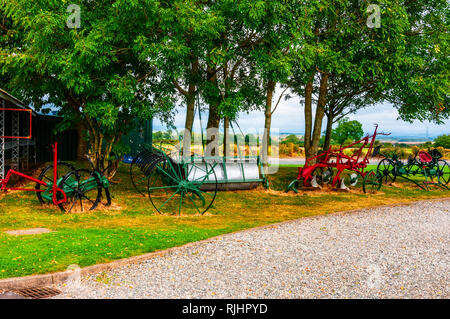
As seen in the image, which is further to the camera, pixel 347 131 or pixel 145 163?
pixel 347 131

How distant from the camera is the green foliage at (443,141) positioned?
33.0 m

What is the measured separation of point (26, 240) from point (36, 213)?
2.74 metres

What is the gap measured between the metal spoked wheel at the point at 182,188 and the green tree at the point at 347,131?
18381 mm

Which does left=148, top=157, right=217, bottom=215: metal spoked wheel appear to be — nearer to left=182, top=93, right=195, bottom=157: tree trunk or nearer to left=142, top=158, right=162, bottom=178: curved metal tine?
left=142, top=158, right=162, bottom=178: curved metal tine

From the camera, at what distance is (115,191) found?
12.1m

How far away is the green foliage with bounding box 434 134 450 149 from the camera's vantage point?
33.0 m

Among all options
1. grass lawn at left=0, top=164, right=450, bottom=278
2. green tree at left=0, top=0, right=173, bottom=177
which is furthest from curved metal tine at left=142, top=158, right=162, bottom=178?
green tree at left=0, top=0, right=173, bottom=177

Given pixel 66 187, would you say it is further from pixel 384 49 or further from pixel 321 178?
pixel 384 49

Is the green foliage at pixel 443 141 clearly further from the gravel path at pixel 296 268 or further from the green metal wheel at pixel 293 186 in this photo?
the gravel path at pixel 296 268

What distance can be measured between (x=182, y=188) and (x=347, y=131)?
21.1 metres

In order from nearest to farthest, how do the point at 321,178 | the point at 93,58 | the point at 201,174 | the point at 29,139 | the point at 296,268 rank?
the point at 296,268 → the point at 93,58 → the point at 201,174 → the point at 321,178 → the point at 29,139

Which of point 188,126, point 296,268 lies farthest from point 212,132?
point 296,268

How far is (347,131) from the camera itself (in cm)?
2836
